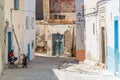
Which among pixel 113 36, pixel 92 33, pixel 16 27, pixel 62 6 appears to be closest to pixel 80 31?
pixel 92 33

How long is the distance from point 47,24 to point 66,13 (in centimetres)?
548

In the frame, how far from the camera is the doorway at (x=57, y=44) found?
128ft

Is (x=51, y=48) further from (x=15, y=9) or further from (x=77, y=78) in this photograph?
(x=77, y=78)

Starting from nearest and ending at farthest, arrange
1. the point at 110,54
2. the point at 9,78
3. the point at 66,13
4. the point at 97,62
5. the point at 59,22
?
the point at 9,78
the point at 110,54
the point at 97,62
the point at 59,22
the point at 66,13

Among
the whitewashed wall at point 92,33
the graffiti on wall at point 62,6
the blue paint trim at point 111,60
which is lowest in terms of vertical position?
the blue paint trim at point 111,60

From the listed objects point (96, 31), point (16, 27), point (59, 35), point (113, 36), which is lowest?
point (113, 36)

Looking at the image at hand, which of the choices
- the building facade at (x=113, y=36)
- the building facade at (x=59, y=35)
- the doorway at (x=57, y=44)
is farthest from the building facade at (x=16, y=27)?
the doorway at (x=57, y=44)

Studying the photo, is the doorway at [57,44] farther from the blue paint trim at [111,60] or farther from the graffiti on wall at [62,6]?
the blue paint trim at [111,60]

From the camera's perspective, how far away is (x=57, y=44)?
129 feet

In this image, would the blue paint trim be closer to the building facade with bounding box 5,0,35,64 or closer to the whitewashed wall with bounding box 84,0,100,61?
the whitewashed wall with bounding box 84,0,100,61

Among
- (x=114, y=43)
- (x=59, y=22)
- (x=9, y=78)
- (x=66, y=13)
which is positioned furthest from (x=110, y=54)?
(x=66, y=13)

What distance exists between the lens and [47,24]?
3897cm

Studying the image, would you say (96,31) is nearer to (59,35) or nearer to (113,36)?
(113,36)

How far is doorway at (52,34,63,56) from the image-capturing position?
128 ft
